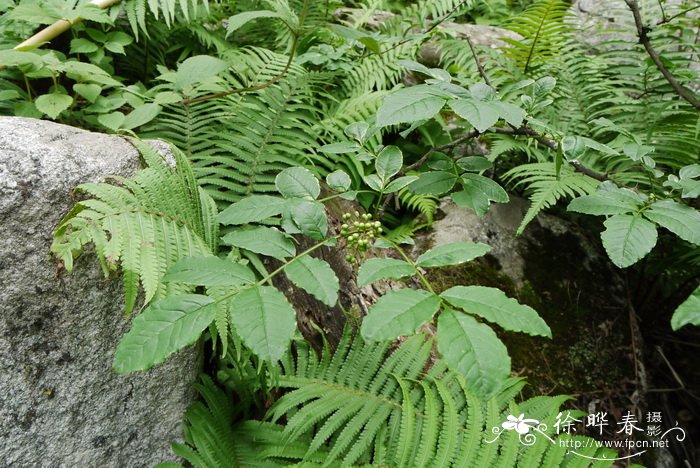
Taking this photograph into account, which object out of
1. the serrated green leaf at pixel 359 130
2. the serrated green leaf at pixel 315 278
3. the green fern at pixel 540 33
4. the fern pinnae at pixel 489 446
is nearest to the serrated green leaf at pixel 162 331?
the serrated green leaf at pixel 315 278

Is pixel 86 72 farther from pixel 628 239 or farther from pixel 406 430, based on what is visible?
pixel 628 239

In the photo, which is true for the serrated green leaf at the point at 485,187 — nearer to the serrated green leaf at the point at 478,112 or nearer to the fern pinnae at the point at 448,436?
the serrated green leaf at the point at 478,112

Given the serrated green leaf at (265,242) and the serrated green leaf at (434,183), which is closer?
the serrated green leaf at (265,242)

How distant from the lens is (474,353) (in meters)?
0.71

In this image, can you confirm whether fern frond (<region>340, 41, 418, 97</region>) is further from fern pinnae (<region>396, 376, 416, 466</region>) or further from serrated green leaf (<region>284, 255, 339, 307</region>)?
serrated green leaf (<region>284, 255, 339, 307</region>)

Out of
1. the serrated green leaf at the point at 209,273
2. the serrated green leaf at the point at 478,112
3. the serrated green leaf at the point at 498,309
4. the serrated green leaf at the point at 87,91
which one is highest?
the serrated green leaf at the point at 478,112

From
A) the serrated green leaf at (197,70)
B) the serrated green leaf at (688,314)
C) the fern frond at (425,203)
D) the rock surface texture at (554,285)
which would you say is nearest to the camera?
the serrated green leaf at (688,314)

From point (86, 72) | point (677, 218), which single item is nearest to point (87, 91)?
point (86, 72)

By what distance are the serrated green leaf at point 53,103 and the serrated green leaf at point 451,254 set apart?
5.33ft

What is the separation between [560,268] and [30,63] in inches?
106

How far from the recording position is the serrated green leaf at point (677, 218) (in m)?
1.01

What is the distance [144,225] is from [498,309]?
1015mm

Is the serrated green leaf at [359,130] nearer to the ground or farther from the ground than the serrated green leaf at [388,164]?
farther from the ground

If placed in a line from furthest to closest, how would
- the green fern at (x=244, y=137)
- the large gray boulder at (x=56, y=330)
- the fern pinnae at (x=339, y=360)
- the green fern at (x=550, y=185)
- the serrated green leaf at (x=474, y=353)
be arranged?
the green fern at (x=550, y=185)
the green fern at (x=244, y=137)
the fern pinnae at (x=339, y=360)
the large gray boulder at (x=56, y=330)
the serrated green leaf at (x=474, y=353)
